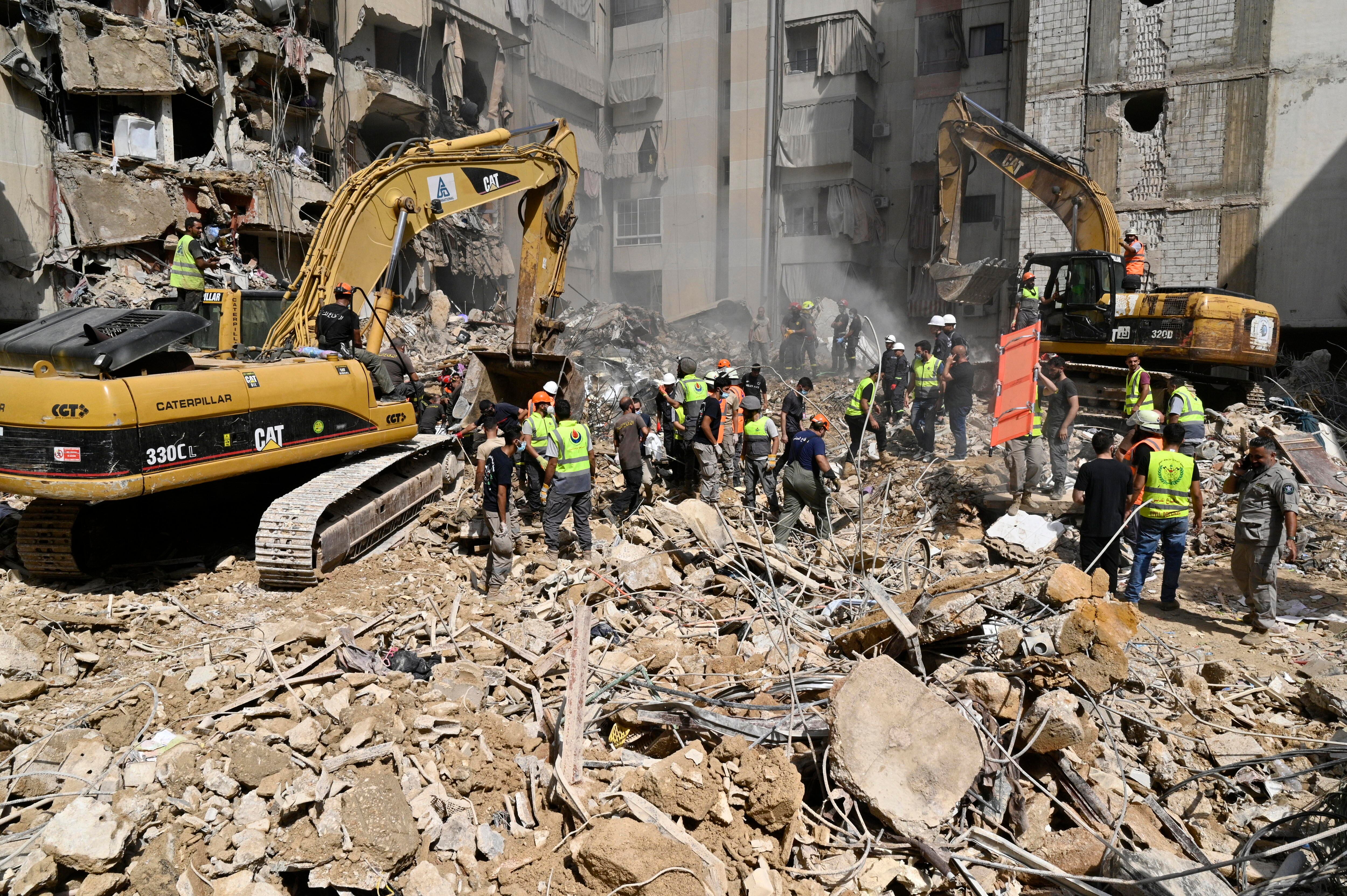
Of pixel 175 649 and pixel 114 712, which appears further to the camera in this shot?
pixel 175 649

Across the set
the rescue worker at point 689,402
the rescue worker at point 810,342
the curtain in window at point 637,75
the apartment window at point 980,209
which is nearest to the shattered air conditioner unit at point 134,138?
the rescue worker at point 689,402

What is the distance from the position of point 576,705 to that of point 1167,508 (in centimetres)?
563

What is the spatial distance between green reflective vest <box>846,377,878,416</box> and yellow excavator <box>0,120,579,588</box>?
12.6 ft

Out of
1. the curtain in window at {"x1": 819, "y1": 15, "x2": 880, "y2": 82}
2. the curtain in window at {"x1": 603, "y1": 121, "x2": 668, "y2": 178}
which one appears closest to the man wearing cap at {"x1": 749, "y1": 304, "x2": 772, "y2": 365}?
the curtain in window at {"x1": 819, "y1": 15, "x2": 880, "y2": 82}

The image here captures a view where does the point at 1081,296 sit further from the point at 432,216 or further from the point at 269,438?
the point at 269,438

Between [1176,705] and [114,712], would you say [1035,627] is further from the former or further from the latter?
[114,712]

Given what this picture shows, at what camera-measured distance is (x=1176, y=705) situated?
4.86 metres

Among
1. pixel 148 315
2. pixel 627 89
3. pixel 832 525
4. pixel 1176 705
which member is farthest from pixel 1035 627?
pixel 627 89

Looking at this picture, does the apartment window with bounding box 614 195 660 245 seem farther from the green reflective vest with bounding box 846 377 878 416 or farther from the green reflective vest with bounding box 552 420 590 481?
the green reflective vest with bounding box 552 420 590 481

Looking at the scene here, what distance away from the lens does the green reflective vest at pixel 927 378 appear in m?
11.6

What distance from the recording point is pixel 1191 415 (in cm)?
970

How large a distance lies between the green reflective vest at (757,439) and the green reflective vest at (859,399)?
194cm

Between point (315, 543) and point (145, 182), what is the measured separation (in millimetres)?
12964

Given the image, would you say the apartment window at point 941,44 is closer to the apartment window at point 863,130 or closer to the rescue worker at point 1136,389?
the apartment window at point 863,130
